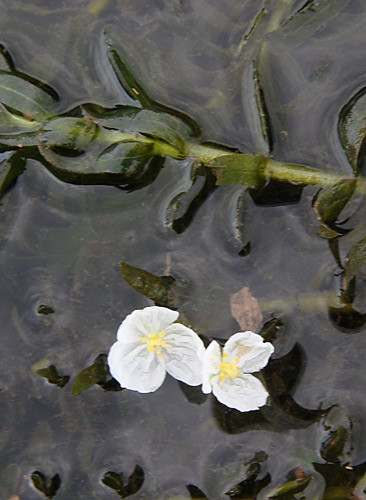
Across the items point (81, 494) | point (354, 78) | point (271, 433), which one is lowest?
point (81, 494)

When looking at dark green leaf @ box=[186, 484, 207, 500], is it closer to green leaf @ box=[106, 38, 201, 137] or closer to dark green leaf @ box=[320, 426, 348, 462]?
dark green leaf @ box=[320, 426, 348, 462]

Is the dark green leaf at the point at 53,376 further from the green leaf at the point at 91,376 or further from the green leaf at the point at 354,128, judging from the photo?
the green leaf at the point at 354,128

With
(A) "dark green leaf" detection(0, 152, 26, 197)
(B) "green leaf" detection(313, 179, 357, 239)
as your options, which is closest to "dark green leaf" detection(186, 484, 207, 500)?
(B) "green leaf" detection(313, 179, 357, 239)

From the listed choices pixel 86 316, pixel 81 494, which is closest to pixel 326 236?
pixel 86 316

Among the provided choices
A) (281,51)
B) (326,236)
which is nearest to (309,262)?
(326,236)

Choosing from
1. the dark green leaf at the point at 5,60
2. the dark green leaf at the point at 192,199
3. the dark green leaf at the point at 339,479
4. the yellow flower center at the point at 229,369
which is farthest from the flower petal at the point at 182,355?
the dark green leaf at the point at 5,60

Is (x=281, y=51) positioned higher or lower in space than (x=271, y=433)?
higher

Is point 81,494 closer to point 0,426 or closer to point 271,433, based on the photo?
point 0,426

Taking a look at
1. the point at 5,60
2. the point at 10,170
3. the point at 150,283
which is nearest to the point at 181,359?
the point at 150,283
